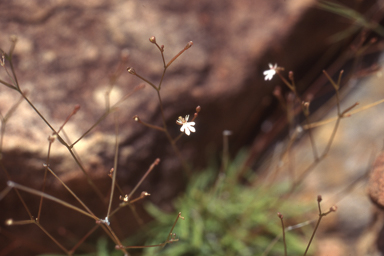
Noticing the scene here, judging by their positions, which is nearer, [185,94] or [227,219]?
[185,94]

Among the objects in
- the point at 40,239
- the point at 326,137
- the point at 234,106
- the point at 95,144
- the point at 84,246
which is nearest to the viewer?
the point at 95,144

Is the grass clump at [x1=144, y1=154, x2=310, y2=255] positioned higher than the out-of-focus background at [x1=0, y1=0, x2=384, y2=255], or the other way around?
the out-of-focus background at [x1=0, y1=0, x2=384, y2=255]

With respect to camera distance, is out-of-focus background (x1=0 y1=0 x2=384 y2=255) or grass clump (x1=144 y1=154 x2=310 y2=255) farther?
grass clump (x1=144 y1=154 x2=310 y2=255)

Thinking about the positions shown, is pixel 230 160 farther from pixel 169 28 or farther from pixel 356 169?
pixel 169 28

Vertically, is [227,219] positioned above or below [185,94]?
below

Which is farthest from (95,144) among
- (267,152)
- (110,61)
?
(267,152)

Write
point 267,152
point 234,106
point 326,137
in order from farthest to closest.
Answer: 1. point 267,152
2. point 326,137
3. point 234,106

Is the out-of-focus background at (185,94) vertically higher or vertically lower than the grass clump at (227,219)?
higher

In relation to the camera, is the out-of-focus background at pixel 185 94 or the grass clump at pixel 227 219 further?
the grass clump at pixel 227 219
